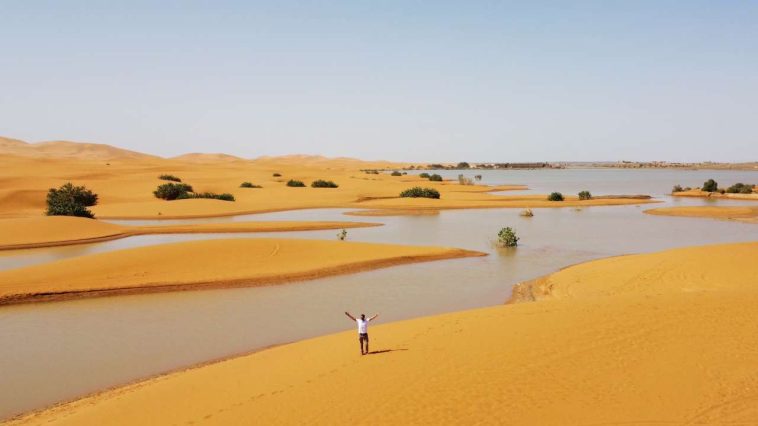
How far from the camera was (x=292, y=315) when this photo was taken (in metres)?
16.8

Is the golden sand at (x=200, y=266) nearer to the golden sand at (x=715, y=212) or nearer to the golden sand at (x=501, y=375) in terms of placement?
the golden sand at (x=501, y=375)

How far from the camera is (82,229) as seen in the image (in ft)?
111

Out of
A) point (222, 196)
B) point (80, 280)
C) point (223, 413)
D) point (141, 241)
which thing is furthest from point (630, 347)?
point (222, 196)

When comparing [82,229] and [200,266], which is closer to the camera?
[200,266]

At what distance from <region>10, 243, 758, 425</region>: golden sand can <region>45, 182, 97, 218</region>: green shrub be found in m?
34.6

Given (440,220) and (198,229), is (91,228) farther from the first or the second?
(440,220)

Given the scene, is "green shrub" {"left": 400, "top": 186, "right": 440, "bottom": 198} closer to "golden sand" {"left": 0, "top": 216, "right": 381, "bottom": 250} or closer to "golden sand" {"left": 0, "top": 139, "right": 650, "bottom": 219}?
"golden sand" {"left": 0, "top": 139, "right": 650, "bottom": 219}

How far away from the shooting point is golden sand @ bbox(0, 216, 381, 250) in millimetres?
31156

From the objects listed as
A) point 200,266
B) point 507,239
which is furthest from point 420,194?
point 200,266

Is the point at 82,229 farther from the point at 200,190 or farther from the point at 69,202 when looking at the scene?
the point at 200,190

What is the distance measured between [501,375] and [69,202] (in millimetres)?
42024

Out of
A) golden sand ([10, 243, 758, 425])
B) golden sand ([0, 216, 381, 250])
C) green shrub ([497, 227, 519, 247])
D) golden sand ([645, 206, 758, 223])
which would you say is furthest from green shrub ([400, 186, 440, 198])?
A: golden sand ([10, 243, 758, 425])

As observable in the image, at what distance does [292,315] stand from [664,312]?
10175 mm

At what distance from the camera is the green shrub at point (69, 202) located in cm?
4075
